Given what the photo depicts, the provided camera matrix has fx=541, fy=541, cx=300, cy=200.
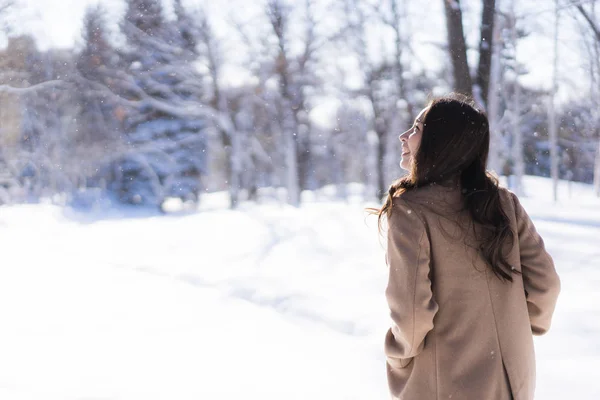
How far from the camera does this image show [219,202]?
116 feet

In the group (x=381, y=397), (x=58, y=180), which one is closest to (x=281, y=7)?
(x=58, y=180)

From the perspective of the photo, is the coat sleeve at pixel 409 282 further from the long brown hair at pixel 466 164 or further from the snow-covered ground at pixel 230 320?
the snow-covered ground at pixel 230 320

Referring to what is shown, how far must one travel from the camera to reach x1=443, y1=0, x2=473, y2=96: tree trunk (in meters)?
7.73

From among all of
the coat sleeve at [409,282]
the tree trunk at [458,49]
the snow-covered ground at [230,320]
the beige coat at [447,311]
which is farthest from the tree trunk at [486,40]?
the coat sleeve at [409,282]

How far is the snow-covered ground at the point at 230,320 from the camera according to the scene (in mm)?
3635

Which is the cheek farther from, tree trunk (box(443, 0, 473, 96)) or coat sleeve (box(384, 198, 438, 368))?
tree trunk (box(443, 0, 473, 96))

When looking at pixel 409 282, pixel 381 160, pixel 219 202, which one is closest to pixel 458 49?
pixel 409 282

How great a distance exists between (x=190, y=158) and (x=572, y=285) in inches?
914

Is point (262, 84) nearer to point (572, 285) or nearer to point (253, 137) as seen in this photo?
point (253, 137)

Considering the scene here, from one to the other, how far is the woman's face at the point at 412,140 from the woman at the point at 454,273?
25 millimetres

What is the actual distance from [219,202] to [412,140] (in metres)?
34.1

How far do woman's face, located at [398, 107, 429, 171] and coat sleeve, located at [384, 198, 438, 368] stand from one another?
0.20m

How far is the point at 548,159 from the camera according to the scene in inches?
1772

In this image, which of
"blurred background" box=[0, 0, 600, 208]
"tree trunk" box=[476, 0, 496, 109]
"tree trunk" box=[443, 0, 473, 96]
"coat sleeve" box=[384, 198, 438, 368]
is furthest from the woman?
"blurred background" box=[0, 0, 600, 208]
